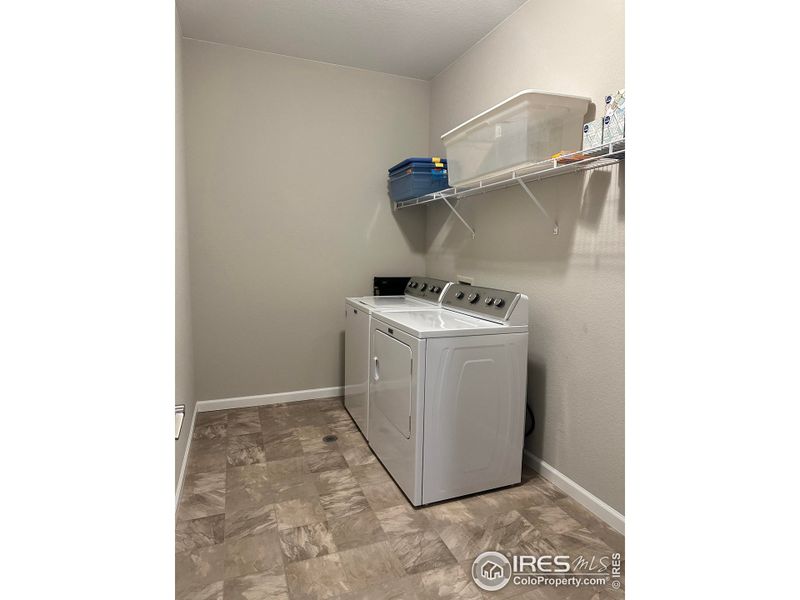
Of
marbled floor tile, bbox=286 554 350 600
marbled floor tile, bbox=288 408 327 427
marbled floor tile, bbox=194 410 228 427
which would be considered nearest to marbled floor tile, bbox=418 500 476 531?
marbled floor tile, bbox=286 554 350 600

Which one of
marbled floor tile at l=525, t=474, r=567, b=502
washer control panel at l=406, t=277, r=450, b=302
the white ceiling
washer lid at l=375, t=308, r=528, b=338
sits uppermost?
the white ceiling

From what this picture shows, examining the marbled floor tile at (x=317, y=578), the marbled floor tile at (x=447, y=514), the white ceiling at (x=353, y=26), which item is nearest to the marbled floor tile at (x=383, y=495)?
the marbled floor tile at (x=447, y=514)

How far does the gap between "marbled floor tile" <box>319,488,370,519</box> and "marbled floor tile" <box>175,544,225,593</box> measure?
1.50 feet

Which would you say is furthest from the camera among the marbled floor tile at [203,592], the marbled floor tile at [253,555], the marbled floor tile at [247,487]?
the marbled floor tile at [247,487]

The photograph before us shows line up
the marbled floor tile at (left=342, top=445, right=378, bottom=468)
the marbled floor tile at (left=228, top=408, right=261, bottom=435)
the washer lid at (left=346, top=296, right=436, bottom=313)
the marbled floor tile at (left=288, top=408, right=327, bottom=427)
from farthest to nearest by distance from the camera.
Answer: the marbled floor tile at (left=288, top=408, right=327, bottom=427) < the marbled floor tile at (left=228, top=408, right=261, bottom=435) < the washer lid at (left=346, top=296, right=436, bottom=313) < the marbled floor tile at (left=342, top=445, right=378, bottom=468)

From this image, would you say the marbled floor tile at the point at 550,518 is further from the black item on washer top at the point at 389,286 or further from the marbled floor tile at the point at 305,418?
the black item on washer top at the point at 389,286

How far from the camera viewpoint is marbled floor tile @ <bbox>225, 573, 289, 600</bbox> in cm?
146

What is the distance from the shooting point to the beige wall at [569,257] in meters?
1.86

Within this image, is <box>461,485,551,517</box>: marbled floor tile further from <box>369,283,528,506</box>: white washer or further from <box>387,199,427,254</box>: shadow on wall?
<box>387,199,427,254</box>: shadow on wall

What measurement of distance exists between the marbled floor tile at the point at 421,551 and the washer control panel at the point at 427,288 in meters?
1.38

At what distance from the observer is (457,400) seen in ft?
6.57
